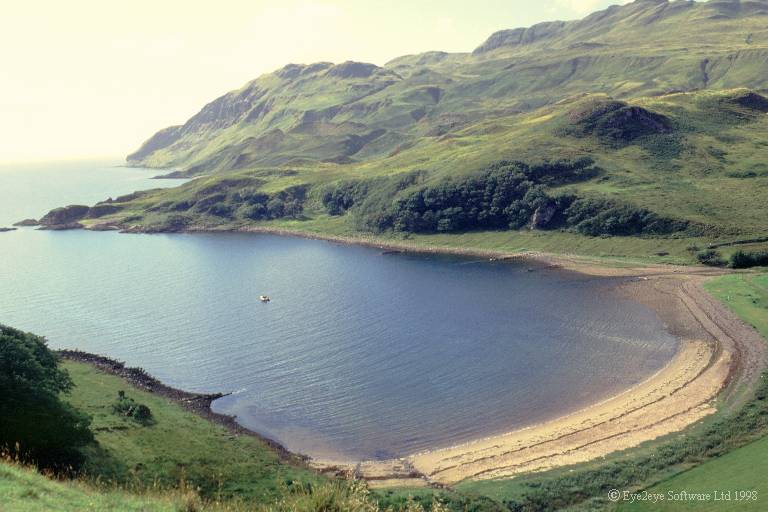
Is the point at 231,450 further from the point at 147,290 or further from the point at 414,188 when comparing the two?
the point at 414,188

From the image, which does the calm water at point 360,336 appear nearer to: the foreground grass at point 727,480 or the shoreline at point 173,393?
the shoreline at point 173,393

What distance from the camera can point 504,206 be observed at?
6811 inches

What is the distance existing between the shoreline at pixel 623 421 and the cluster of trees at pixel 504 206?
193 ft

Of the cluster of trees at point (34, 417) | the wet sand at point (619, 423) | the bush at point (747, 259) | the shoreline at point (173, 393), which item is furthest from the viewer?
the bush at point (747, 259)

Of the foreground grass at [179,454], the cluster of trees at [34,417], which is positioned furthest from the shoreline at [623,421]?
the cluster of trees at [34,417]

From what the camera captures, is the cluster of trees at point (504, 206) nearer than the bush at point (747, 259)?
No

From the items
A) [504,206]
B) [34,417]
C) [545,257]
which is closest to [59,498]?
[34,417]

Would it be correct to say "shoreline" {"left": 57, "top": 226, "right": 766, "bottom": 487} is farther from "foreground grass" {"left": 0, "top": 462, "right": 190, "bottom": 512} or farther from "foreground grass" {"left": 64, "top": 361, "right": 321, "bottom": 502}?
"foreground grass" {"left": 0, "top": 462, "right": 190, "bottom": 512}

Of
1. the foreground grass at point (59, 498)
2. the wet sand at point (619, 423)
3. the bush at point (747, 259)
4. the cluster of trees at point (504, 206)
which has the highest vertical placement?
the cluster of trees at point (504, 206)

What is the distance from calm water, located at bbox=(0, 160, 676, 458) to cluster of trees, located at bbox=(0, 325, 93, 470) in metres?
24.5

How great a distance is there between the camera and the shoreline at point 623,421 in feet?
183

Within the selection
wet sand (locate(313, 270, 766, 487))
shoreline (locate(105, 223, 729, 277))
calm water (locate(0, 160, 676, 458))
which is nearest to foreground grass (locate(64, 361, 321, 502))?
calm water (locate(0, 160, 676, 458))

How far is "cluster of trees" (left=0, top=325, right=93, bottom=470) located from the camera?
3859cm

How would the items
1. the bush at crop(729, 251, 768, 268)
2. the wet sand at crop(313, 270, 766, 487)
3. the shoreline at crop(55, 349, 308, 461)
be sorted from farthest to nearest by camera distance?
1. the bush at crop(729, 251, 768, 268)
2. the shoreline at crop(55, 349, 308, 461)
3. the wet sand at crop(313, 270, 766, 487)
